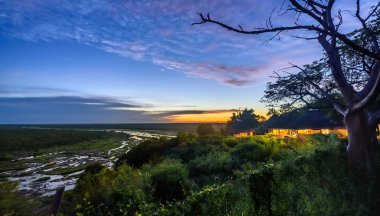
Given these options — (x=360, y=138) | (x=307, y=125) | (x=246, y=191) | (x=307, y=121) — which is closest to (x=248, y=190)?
(x=246, y=191)

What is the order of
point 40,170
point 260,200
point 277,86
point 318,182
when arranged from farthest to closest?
point 40,170
point 277,86
point 318,182
point 260,200

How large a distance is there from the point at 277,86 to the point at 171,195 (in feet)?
31.3

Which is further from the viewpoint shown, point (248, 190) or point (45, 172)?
point (45, 172)

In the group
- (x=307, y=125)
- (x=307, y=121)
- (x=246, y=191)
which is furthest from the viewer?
(x=307, y=121)

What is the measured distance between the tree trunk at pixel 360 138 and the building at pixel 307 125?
20.1 m

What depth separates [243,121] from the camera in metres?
67.4

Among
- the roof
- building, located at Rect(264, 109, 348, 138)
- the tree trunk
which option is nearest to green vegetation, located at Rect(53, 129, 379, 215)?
the tree trunk

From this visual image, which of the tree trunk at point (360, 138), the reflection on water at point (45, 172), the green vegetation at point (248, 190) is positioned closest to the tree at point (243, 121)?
the reflection on water at point (45, 172)

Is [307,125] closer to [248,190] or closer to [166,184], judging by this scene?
[166,184]

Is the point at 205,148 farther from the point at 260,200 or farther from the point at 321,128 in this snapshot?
the point at 260,200

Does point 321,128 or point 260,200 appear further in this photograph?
point 321,128

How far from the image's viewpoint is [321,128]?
34.6m

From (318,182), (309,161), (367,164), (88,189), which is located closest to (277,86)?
(309,161)

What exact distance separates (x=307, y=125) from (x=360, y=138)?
28.8 meters
